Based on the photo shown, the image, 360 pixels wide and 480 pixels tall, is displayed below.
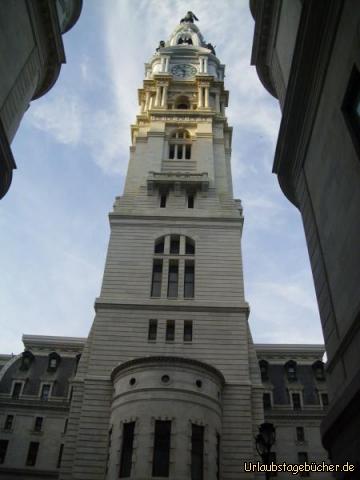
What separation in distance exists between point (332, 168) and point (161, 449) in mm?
19819

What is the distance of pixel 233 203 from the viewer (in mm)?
48656

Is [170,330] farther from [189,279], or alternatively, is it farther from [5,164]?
[5,164]

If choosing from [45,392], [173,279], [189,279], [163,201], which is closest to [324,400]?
[189,279]

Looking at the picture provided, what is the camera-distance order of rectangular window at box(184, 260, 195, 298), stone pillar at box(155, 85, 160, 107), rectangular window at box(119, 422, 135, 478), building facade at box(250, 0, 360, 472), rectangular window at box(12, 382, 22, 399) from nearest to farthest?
building facade at box(250, 0, 360, 472) < rectangular window at box(119, 422, 135, 478) < rectangular window at box(184, 260, 195, 298) < rectangular window at box(12, 382, 22, 399) < stone pillar at box(155, 85, 160, 107)

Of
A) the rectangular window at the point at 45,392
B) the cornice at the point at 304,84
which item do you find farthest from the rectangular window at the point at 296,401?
the cornice at the point at 304,84

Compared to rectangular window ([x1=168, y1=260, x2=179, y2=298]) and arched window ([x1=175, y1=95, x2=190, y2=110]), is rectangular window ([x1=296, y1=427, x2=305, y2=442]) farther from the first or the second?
arched window ([x1=175, y1=95, x2=190, y2=110])

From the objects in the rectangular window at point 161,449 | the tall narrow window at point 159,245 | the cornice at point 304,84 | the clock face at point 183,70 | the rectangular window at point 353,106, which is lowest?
the rectangular window at point 161,449

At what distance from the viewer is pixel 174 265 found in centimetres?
4334

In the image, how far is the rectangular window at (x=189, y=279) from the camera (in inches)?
1634

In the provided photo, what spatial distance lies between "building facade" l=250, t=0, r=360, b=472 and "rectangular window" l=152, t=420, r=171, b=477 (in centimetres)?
1367

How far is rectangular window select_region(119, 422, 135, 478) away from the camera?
29.2 meters

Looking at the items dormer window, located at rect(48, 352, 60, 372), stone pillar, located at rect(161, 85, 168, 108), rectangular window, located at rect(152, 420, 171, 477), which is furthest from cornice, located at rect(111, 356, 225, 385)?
stone pillar, located at rect(161, 85, 168, 108)

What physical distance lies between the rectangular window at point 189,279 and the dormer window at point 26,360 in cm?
2232

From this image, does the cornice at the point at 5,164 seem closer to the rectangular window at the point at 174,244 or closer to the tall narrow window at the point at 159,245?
the tall narrow window at the point at 159,245
